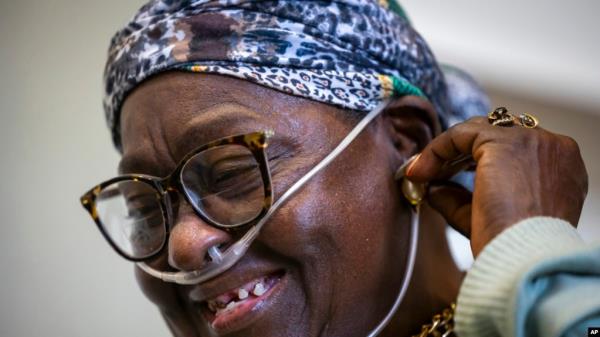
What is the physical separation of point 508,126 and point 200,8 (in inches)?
26.1

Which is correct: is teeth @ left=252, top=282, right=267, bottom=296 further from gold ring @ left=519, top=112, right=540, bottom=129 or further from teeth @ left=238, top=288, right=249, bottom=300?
gold ring @ left=519, top=112, right=540, bottom=129

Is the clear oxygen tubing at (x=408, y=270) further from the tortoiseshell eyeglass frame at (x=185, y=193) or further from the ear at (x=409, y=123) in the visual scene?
the tortoiseshell eyeglass frame at (x=185, y=193)

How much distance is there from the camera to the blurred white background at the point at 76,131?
1854 millimetres

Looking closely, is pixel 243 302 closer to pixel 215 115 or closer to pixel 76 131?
pixel 215 115

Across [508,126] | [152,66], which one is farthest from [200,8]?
[508,126]

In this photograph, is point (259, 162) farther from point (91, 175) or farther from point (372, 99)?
point (91, 175)

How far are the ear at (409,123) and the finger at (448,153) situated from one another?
12cm

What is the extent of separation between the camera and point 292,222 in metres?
1.09

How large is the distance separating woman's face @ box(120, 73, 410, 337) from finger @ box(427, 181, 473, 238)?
86 mm

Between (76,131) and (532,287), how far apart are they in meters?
1.59

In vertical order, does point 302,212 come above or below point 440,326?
above

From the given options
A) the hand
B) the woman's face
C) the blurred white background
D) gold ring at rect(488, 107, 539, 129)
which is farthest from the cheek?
the blurred white background

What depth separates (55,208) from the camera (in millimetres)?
1915

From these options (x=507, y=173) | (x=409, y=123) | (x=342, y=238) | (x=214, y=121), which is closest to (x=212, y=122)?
(x=214, y=121)
